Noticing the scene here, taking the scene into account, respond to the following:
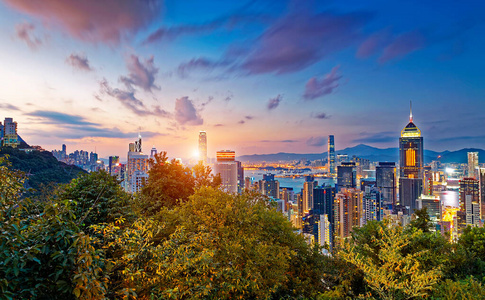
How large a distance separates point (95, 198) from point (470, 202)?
201ft

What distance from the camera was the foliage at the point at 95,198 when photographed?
547 cm

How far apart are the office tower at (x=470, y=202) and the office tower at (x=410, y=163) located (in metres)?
23.0

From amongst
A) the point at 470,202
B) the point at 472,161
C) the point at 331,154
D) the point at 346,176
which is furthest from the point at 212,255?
the point at 331,154

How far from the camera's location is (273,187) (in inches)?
2576

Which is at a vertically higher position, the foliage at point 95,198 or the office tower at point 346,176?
the foliage at point 95,198

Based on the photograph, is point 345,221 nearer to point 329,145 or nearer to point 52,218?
point 52,218

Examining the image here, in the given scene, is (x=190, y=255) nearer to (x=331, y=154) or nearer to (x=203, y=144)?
(x=203, y=144)

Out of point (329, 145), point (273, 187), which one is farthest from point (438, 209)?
point (329, 145)

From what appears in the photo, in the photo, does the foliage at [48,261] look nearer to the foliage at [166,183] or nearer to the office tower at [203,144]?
the foliage at [166,183]

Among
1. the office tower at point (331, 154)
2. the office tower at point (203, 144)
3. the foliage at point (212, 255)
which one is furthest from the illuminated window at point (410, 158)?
the foliage at point (212, 255)

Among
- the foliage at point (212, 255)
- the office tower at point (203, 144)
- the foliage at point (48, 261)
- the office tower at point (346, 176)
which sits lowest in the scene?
the office tower at point (346, 176)

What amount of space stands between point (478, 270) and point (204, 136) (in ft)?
420

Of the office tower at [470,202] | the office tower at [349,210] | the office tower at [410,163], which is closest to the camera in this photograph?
the office tower at [470,202]

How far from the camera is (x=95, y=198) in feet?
19.1
